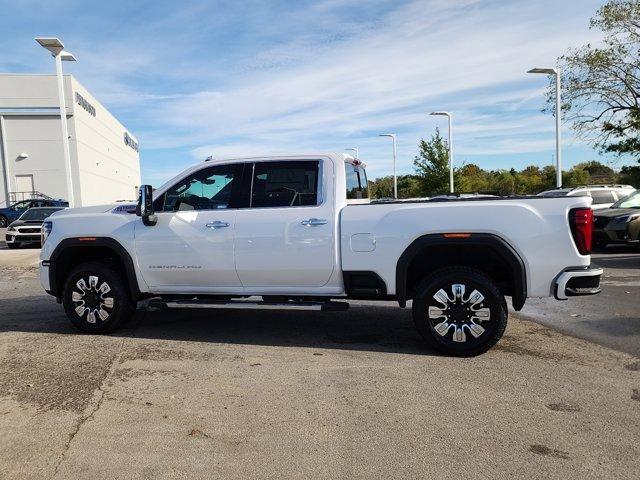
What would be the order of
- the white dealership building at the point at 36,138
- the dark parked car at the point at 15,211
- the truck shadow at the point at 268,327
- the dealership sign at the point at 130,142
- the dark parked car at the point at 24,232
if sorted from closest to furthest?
the truck shadow at the point at 268,327 < the dark parked car at the point at 24,232 < the dark parked car at the point at 15,211 < the white dealership building at the point at 36,138 < the dealership sign at the point at 130,142

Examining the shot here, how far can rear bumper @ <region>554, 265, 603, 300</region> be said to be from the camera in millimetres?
5004

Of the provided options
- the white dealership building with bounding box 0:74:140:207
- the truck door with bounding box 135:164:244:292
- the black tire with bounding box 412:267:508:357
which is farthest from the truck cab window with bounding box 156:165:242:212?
the white dealership building with bounding box 0:74:140:207

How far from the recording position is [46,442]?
361 cm

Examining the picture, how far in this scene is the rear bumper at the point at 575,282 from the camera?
5.00m

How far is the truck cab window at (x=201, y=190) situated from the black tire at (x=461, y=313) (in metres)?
2.34

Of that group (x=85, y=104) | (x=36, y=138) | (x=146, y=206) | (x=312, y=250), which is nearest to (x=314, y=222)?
(x=312, y=250)

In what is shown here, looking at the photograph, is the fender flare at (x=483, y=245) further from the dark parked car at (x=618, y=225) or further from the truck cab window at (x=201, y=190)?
the dark parked car at (x=618, y=225)

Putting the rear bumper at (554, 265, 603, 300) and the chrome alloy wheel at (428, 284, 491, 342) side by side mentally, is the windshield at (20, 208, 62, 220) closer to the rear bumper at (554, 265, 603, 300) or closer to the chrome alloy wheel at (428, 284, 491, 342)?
the chrome alloy wheel at (428, 284, 491, 342)

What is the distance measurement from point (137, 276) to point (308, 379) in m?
2.49

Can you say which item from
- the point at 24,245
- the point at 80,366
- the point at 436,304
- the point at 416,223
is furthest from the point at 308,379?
the point at 24,245

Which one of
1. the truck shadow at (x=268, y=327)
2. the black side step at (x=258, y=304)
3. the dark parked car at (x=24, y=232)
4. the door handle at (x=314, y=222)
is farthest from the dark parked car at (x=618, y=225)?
the dark parked car at (x=24, y=232)

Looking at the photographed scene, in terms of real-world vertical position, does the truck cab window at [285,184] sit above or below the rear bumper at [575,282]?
above

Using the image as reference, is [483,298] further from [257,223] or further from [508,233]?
[257,223]

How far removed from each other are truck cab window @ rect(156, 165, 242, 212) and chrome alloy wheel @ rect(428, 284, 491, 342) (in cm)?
249
